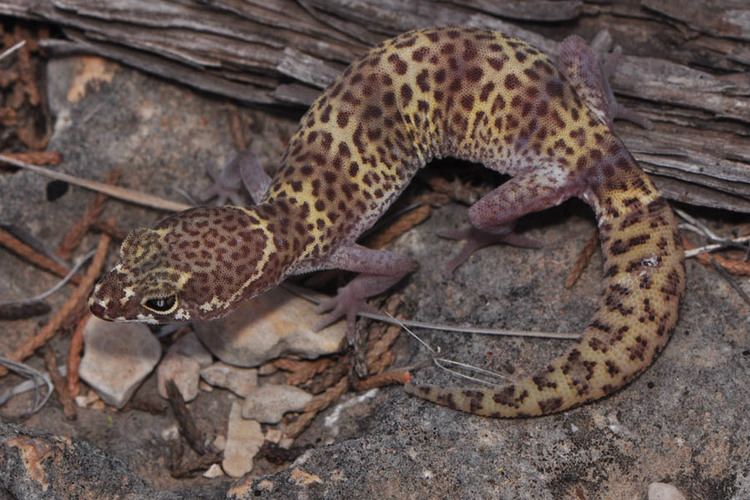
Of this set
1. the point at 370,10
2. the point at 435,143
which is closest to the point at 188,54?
the point at 370,10

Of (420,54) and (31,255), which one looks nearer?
(420,54)

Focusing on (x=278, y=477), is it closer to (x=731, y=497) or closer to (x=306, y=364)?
(x=306, y=364)

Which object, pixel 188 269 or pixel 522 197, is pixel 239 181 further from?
pixel 522 197

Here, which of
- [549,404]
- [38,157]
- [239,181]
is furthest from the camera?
[239,181]

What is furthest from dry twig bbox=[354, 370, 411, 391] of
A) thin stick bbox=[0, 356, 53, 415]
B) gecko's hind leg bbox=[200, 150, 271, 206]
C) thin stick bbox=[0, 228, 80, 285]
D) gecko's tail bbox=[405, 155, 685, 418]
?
thin stick bbox=[0, 228, 80, 285]

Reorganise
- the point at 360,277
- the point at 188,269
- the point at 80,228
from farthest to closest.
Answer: the point at 80,228 → the point at 360,277 → the point at 188,269

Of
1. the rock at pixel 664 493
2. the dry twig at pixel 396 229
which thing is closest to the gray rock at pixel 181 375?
the dry twig at pixel 396 229

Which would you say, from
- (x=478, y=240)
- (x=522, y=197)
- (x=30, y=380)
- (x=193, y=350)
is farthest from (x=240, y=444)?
(x=522, y=197)
